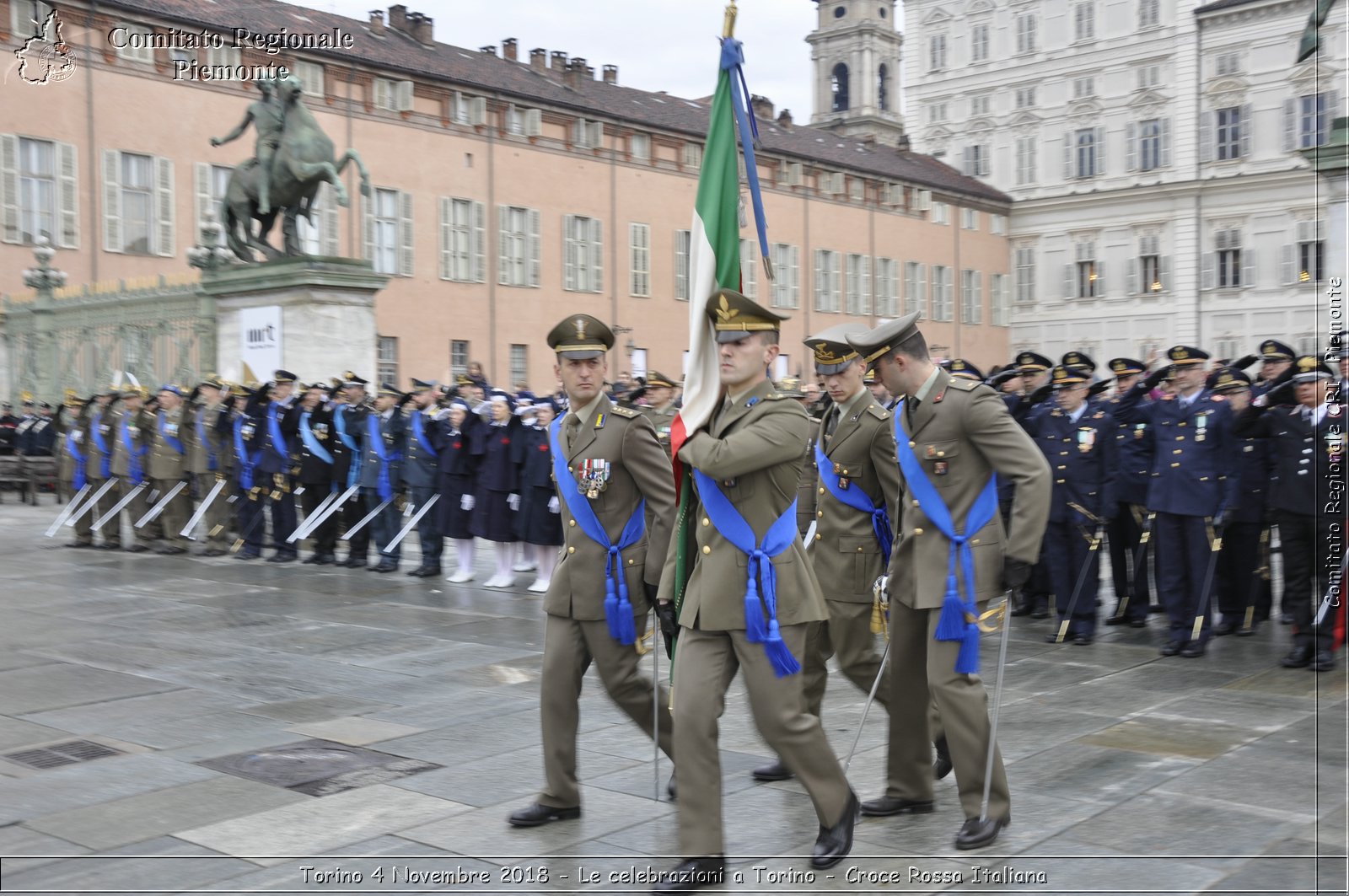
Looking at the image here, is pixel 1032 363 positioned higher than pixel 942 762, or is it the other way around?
pixel 1032 363

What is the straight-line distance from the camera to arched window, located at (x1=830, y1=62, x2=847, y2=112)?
86062 millimetres

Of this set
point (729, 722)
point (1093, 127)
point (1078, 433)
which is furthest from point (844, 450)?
point (1093, 127)

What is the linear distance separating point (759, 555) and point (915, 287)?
4863cm

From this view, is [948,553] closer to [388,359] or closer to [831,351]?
[831,351]

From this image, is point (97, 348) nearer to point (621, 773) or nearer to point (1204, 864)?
point (621, 773)

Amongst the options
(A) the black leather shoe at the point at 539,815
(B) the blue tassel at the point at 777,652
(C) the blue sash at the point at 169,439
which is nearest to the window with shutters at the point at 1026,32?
(C) the blue sash at the point at 169,439

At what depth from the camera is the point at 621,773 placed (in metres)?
5.94

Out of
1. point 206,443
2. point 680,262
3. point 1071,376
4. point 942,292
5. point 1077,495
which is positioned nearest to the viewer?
point 1077,495

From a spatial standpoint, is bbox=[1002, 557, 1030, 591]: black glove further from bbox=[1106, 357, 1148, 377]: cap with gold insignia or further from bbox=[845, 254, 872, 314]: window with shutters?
bbox=[845, 254, 872, 314]: window with shutters

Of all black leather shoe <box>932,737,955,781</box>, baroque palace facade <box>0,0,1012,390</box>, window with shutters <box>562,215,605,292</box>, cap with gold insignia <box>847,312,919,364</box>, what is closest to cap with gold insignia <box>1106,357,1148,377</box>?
black leather shoe <box>932,737,955,781</box>

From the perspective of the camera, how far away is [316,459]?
45.6ft

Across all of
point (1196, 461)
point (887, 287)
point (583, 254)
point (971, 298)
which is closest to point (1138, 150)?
point (971, 298)

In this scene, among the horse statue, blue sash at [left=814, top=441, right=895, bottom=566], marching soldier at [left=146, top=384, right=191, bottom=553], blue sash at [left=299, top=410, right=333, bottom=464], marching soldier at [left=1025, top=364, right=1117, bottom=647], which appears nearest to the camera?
blue sash at [left=814, top=441, right=895, bottom=566]

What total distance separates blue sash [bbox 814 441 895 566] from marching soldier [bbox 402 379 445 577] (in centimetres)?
746
